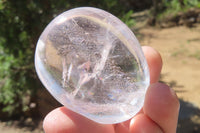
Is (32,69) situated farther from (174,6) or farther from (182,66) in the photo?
(174,6)

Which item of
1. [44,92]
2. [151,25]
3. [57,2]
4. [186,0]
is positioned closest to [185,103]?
[44,92]

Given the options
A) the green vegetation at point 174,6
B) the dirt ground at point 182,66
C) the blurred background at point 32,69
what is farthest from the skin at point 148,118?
the green vegetation at point 174,6

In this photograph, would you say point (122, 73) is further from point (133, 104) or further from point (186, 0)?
point (186, 0)

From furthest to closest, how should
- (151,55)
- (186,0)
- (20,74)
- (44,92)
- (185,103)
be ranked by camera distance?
(186,0) < (185,103) < (44,92) < (20,74) < (151,55)

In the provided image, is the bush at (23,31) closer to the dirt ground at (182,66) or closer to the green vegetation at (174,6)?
the dirt ground at (182,66)

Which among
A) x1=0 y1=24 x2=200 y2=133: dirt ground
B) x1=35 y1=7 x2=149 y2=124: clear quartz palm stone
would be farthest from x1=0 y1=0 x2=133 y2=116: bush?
x1=35 y1=7 x2=149 y2=124: clear quartz palm stone

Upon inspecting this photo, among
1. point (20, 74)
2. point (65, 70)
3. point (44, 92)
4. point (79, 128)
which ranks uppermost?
point (65, 70)

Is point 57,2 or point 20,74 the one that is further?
point 20,74

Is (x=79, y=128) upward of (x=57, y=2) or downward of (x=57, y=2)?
downward

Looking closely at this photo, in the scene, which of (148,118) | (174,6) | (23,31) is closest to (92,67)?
(148,118)
